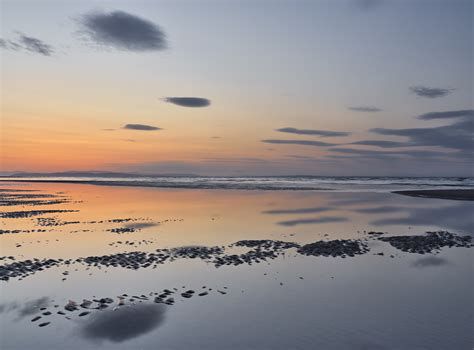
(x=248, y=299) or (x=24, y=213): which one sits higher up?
(x=24, y=213)

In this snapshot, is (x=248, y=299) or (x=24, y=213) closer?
(x=248, y=299)

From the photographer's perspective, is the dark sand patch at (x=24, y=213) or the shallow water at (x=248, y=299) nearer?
the shallow water at (x=248, y=299)

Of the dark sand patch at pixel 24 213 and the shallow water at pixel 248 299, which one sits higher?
the dark sand patch at pixel 24 213

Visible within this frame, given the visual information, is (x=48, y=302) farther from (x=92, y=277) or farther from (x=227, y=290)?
(x=227, y=290)

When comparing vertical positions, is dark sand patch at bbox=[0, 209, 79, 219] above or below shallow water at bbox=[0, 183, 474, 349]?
above

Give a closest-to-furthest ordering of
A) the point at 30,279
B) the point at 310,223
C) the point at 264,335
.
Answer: the point at 264,335 < the point at 30,279 < the point at 310,223

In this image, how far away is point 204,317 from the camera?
33.2 ft

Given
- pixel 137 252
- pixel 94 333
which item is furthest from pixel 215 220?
pixel 94 333

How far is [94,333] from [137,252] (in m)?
8.11

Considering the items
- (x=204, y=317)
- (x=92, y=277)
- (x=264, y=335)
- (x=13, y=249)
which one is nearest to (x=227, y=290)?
(x=204, y=317)

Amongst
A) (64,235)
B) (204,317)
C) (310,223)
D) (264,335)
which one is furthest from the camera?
(310,223)

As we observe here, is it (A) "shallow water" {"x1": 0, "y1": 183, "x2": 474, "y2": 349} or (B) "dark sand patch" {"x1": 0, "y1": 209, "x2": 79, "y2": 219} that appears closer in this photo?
(A) "shallow water" {"x1": 0, "y1": 183, "x2": 474, "y2": 349}

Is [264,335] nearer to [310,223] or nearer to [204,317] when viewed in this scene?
[204,317]

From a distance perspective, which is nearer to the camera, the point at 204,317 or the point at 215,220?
the point at 204,317
